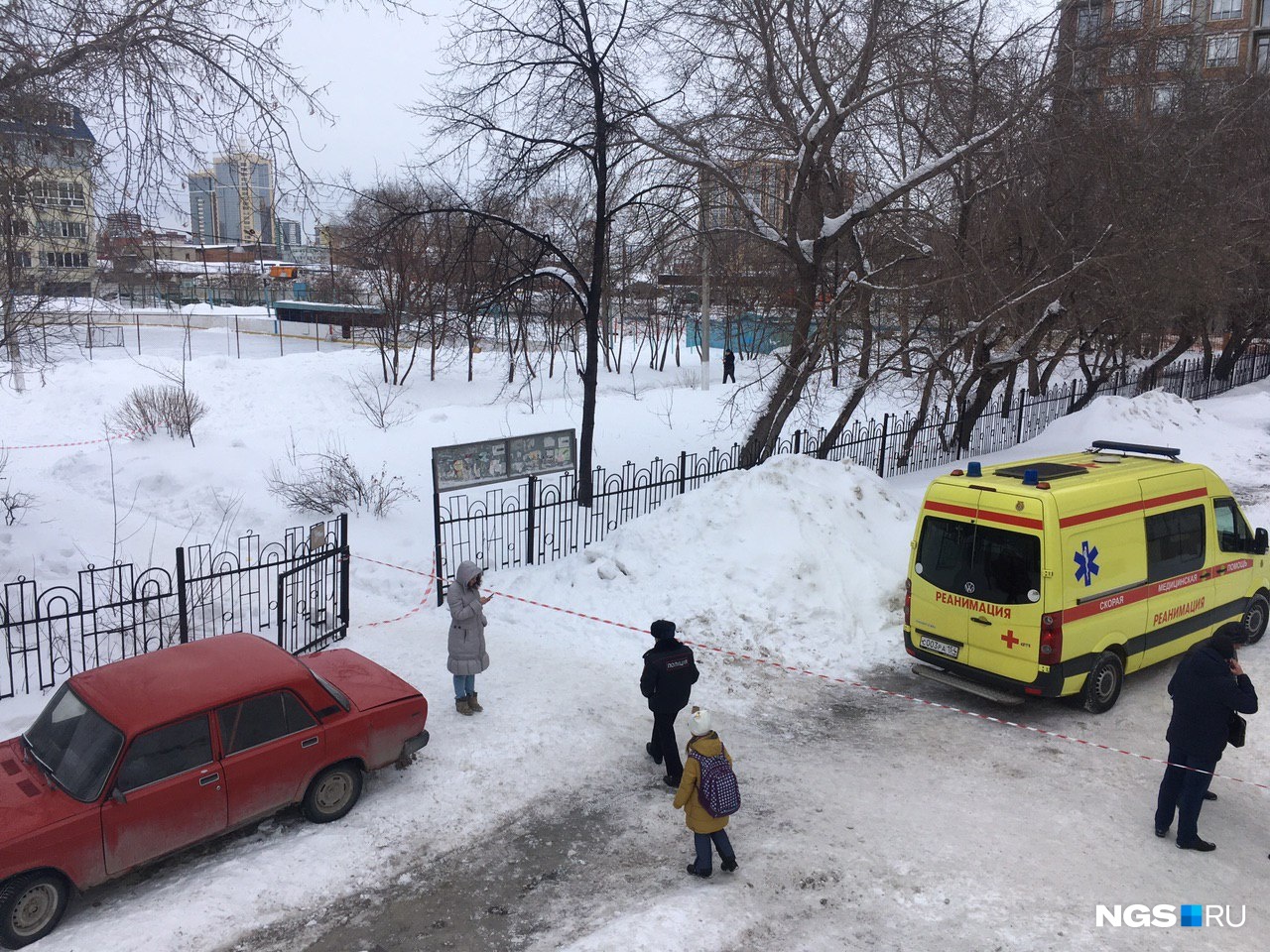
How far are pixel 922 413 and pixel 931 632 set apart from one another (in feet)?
34.6

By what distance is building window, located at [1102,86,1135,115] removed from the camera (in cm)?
1633

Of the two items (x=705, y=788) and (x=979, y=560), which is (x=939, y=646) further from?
(x=705, y=788)

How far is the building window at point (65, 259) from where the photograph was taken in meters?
11.1

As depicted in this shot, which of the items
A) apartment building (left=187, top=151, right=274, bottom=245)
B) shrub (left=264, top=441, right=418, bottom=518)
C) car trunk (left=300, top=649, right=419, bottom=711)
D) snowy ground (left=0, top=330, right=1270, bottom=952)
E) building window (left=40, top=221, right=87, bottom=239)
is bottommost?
snowy ground (left=0, top=330, right=1270, bottom=952)

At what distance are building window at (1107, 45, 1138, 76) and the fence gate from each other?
1482 cm

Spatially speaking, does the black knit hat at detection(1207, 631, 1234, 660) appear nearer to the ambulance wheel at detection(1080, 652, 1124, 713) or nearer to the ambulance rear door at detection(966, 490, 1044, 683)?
the ambulance rear door at detection(966, 490, 1044, 683)

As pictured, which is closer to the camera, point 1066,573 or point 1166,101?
point 1066,573

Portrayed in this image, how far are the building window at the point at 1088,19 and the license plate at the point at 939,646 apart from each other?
11769mm

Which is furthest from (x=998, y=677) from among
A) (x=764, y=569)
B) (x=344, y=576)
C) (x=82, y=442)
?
(x=82, y=442)

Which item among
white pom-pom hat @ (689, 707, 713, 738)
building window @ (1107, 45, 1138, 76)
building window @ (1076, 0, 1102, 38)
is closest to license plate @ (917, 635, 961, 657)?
white pom-pom hat @ (689, 707, 713, 738)

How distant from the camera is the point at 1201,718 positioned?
237 inches

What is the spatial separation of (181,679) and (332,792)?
1.33 meters

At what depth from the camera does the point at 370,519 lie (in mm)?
13414

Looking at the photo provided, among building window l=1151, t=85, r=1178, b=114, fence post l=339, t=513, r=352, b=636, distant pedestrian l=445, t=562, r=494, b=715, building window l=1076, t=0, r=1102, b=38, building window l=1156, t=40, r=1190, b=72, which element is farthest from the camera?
building window l=1151, t=85, r=1178, b=114
